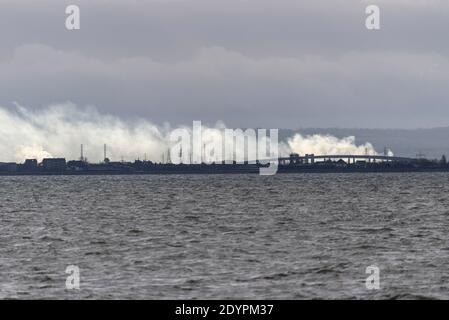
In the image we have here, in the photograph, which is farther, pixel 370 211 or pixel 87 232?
pixel 370 211

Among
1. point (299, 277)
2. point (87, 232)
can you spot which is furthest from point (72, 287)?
point (87, 232)

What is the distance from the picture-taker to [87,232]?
83438mm

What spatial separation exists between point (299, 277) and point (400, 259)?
1008 cm

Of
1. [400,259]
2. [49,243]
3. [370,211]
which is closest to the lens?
[400,259]

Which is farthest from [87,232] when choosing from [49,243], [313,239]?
[313,239]

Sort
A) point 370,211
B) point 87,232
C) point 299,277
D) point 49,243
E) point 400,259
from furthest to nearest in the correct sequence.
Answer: point 370,211 → point 87,232 → point 49,243 → point 400,259 → point 299,277

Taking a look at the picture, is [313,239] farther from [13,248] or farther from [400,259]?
[13,248]

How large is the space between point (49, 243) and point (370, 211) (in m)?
48.9
